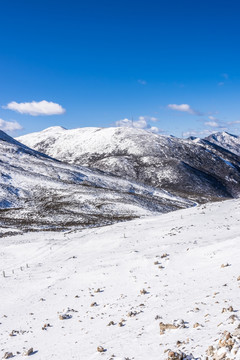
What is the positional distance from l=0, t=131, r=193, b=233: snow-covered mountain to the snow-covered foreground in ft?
103

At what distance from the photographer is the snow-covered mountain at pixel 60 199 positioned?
61.5m

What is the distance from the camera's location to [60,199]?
255 ft

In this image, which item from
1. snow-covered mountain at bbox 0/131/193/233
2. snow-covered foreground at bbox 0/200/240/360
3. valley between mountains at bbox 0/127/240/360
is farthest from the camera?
snow-covered mountain at bbox 0/131/193/233

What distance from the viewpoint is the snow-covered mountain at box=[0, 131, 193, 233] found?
202 feet

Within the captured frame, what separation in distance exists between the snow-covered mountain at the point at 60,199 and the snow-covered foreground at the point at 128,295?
3152cm

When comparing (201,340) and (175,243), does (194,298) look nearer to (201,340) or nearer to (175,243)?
(201,340)

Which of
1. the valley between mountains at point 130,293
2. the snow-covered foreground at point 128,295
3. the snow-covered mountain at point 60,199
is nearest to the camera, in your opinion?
the valley between mountains at point 130,293

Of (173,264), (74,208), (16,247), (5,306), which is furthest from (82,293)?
(74,208)

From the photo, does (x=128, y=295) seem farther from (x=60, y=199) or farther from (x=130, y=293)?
(x=60, y=199)

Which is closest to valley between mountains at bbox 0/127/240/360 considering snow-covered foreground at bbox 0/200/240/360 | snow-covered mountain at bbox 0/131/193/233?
snow-covered foreground at bbox 0/200/240/360

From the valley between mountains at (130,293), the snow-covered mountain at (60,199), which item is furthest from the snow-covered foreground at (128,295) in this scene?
the snow-covered mountain at (60,199)

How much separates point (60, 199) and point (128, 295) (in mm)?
64566

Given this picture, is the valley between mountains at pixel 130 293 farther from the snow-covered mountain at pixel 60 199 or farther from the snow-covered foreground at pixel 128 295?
the snow-covered mountain at pixel 60 199

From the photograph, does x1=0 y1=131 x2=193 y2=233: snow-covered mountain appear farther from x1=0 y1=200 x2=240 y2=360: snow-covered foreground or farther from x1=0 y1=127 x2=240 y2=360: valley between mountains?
x1=0 y1=200 x2=240 y2=360: snow-covered foreground
